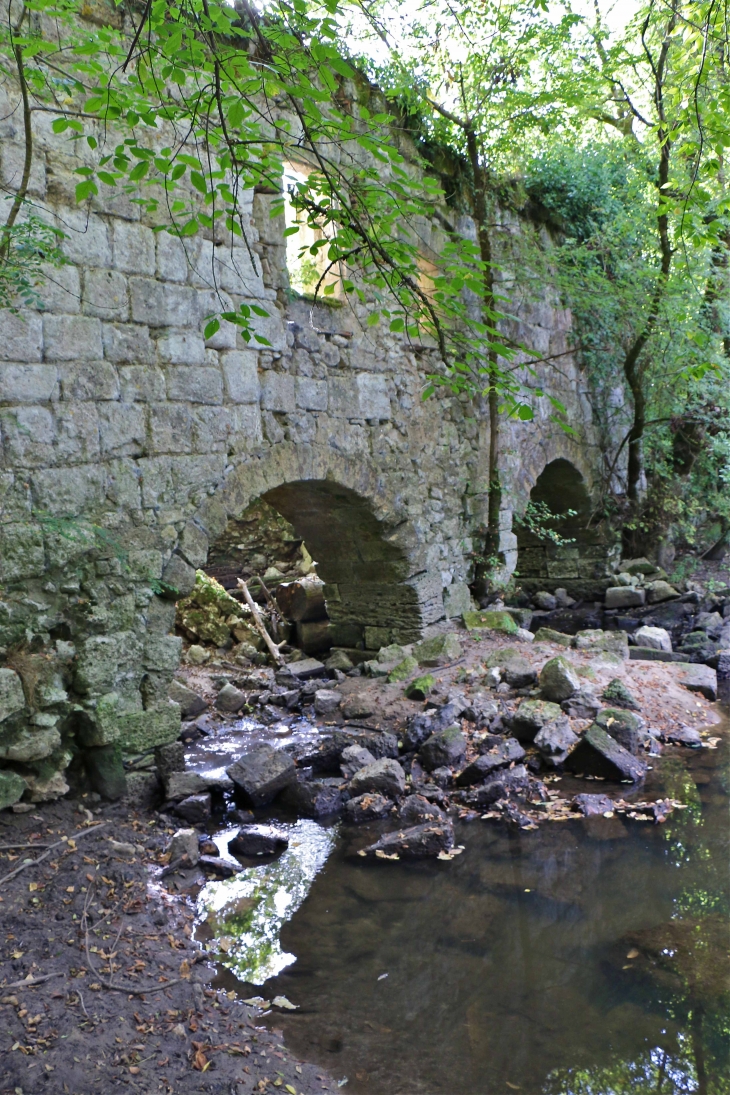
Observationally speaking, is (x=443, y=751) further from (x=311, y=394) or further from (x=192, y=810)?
(x=311, y=394)

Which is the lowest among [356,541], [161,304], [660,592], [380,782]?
[380,782]

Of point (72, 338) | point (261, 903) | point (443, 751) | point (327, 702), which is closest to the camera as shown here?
point (261, 903)

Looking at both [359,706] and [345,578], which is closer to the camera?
[359,706]

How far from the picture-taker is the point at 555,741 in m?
4.65

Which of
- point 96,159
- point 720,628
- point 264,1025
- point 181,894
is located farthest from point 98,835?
point 720,628

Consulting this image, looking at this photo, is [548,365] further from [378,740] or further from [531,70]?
[378,740]

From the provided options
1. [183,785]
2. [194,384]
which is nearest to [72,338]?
[194,384]

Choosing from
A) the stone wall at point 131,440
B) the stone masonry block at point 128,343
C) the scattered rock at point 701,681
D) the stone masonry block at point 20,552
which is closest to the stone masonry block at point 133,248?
the stone wall at point 131,440

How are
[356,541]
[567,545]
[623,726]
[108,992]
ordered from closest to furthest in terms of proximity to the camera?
[108,992] → [623,726] → [356,541] → [567,545]

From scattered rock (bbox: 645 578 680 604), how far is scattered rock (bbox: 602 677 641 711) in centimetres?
400

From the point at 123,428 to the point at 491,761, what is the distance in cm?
279

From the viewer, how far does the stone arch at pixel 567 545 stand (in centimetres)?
966

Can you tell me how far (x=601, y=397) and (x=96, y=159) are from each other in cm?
705

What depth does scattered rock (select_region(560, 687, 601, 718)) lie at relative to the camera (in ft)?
16.9
